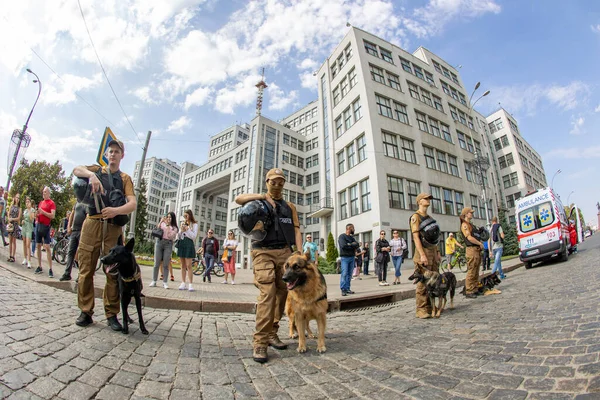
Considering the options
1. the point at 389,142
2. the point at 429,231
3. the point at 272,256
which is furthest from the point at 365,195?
the point at 272,256

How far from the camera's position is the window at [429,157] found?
2673 centimetres

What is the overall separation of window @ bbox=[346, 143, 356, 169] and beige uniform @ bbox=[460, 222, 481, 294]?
19.7m

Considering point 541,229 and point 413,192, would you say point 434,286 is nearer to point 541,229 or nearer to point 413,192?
point 541,229

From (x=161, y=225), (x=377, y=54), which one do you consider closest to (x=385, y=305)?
(x=161, y=225)

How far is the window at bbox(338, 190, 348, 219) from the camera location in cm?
2630

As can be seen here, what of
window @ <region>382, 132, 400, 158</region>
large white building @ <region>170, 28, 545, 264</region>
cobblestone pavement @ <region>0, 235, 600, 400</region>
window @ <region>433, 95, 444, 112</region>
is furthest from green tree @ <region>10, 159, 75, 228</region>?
window @ <region>433, 95, 444, 112</region>

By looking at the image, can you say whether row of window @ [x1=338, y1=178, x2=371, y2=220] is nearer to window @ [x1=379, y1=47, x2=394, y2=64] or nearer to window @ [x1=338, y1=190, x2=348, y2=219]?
window @ [x1=338, y1=190, x2=348, y2=219]

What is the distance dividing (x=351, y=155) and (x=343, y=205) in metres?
4.89

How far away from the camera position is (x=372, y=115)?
24391 millimetres

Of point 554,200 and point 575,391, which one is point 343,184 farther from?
point 575,391

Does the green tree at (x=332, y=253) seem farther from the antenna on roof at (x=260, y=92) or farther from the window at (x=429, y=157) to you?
the antenna on roof at (x=260, y=92)

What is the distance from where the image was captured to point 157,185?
10262cm

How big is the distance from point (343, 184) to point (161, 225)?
20.9 meters

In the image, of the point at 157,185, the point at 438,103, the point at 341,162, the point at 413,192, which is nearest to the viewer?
the point at 413,192
